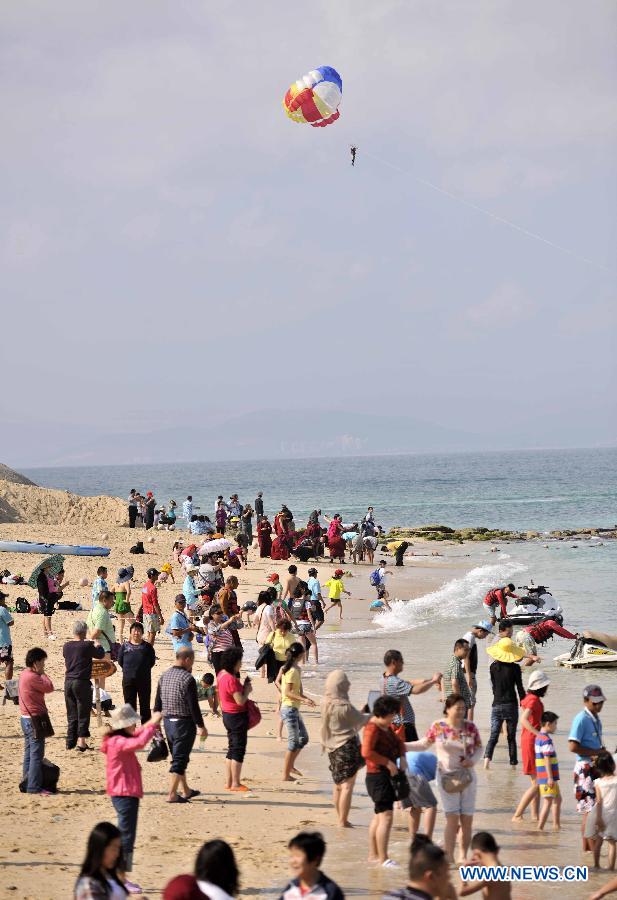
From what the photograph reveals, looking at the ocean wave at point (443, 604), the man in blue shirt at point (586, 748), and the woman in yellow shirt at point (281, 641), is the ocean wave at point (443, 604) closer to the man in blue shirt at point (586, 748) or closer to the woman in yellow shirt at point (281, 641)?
the woman in yellow shirt at point (281, 641)

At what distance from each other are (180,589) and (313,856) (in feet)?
67.5

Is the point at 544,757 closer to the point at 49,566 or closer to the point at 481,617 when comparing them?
the point at 49,566

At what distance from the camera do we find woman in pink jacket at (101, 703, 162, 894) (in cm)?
802

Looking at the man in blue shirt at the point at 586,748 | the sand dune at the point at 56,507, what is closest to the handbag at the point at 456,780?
the man in blue shirt at the point at 586,748

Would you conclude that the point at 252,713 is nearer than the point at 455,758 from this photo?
No

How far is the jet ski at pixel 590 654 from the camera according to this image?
1783 centimetres

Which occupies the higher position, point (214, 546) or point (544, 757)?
point (214, 546)

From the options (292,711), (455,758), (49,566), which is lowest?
(292,711)

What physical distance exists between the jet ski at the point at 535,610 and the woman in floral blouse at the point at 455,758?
12.9 m

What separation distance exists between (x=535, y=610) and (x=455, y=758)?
585 inches

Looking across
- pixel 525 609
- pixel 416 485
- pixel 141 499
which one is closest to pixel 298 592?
pixel 525 609

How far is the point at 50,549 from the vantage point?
29609 mm

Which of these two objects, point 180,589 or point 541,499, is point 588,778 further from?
point 541,499

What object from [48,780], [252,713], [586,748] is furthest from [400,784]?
[48,780]
